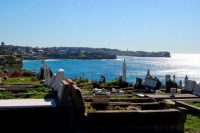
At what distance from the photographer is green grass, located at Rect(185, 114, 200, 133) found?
14228mm

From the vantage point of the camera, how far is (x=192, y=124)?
1516cm

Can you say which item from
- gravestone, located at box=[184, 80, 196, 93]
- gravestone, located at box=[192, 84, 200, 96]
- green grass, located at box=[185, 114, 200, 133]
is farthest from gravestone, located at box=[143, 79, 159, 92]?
green grass, located at box=[185, 114, 200, 133]

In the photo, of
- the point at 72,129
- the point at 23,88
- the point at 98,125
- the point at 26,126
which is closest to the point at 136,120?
the point at 98,125

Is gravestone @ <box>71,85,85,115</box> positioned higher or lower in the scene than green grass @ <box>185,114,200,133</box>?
higher

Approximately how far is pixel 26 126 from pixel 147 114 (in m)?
4.12

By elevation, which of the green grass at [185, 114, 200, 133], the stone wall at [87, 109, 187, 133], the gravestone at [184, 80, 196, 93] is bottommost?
the green grass at [185, 114, 200, 133]

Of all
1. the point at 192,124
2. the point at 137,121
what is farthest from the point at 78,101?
the point at 192,124

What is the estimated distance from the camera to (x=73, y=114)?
14289 millimetres

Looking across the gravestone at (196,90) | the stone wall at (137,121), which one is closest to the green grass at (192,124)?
the stone wall at (137,121)

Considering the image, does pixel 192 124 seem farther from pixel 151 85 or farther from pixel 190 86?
Answer: pixel 151 85

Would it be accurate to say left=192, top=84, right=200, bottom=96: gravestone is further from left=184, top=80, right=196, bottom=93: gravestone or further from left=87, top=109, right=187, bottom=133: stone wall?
left=87, top=109, right=187, bottom=133: stone wall

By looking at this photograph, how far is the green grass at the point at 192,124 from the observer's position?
14228 mm

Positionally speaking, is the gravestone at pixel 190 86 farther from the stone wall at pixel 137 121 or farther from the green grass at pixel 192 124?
the stone wall at pixel 137 121

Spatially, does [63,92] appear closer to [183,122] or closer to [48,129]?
[48,129]
